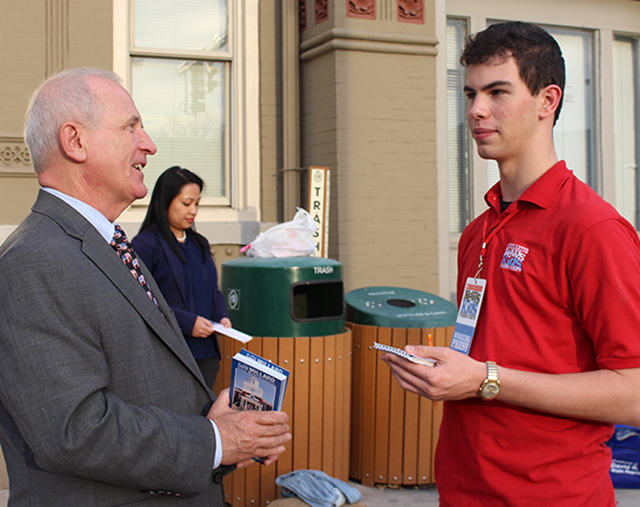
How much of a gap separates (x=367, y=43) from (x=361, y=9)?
0.29 meters

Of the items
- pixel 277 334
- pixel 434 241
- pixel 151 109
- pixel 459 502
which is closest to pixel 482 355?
pixel 459 502

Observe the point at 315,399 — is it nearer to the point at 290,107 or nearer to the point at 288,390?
the point at 288,390

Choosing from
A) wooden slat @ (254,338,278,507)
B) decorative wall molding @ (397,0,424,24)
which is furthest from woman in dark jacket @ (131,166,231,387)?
decorative wall molding @ (397,0,424,24)

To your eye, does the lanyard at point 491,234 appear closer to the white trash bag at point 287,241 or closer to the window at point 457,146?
the white trash bag at point 287,241

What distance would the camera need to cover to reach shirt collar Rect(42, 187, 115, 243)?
58.5 inches

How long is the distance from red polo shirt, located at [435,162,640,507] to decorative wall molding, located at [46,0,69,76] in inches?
174

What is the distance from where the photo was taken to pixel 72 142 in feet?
4.83

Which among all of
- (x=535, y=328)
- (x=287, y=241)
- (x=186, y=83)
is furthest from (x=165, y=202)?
(x=535, y=328)

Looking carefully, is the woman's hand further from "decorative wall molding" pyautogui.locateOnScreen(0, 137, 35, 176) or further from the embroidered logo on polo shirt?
"decorative wall molding" pyautogui.locateOnScreen(0, 137, 35, 176)

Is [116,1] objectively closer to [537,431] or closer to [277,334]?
[277,334]

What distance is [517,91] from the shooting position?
1596 mm

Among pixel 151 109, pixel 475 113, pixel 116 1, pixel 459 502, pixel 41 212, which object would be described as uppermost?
pixel 116 1

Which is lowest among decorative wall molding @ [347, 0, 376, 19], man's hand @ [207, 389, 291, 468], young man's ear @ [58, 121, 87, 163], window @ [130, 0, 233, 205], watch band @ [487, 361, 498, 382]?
man's hand @ [207, 389, 291, 468]

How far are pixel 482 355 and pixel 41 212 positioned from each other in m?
1.18
